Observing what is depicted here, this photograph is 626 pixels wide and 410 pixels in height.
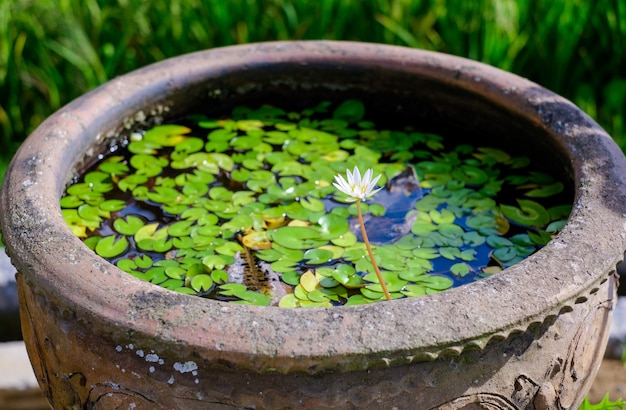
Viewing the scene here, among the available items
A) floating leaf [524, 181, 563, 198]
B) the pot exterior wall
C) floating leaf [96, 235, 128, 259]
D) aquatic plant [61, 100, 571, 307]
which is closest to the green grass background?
aquatic plant [61, 100, 571, 307]

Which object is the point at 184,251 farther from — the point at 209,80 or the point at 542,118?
the point at 542,118

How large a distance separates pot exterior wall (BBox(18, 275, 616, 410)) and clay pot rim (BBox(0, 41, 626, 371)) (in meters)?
0.03

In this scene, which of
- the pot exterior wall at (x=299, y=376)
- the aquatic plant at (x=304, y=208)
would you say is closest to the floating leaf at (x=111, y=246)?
the aquatic plant at (x=304, y=208)

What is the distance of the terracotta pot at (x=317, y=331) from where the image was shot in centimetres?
98

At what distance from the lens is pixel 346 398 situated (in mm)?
994

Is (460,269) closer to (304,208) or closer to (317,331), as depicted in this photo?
(304,208)

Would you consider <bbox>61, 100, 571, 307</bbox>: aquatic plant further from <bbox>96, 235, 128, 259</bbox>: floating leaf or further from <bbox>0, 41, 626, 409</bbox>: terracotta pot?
<bbox>0, 41, 626, 409</bbox>: terracotta pot

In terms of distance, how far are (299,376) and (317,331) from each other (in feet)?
0.21

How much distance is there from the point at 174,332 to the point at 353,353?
228mm

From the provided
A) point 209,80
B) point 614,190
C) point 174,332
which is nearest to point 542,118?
point 614,190

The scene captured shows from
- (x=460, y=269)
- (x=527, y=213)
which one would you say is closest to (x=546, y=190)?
(x=527, y=213)

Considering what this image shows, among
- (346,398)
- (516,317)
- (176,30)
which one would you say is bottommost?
(176,30)

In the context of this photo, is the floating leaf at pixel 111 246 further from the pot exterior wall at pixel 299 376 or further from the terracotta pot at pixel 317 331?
the pot exterior wall at pixel 299 376

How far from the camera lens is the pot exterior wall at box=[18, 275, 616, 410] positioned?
3.26 ft
